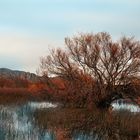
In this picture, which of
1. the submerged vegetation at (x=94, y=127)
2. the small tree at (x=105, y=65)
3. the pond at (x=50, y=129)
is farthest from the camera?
the small tree at (x=105, y=65)

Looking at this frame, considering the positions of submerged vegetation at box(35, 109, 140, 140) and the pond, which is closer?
the pond

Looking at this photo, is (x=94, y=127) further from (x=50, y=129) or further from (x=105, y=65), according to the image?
(x=105, y=65)

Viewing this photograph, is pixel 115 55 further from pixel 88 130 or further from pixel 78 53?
pixel 88 130

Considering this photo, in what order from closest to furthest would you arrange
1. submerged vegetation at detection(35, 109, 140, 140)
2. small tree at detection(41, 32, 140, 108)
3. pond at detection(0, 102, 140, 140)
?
1. pond at detection(0, 102, 140, 140)
2. submerged vegetation at detection(35, 109, 140, 140)
3. small tree at detection(41, 32, 140, 108)

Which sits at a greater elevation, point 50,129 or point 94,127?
point 94,127

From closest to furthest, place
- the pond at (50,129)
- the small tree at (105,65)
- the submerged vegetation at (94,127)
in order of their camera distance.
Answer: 1. the pond at (50,129)
2. the submerged vegetation at (94,127)
3. the small tree at (105,65)

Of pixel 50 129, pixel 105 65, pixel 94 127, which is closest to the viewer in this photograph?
pixel 50 129

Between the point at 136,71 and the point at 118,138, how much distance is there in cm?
1421

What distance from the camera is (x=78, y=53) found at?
30359 millimetres

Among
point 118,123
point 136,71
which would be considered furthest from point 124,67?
point 118,123

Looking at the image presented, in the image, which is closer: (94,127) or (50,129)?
(50,129)

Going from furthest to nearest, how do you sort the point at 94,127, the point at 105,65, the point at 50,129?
the point at 105,65, the point at 94,127, the point at 50,129

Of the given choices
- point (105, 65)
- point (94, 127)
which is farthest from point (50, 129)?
point (105, 65)

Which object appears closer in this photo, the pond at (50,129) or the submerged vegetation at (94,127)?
the pond at (50,129)
